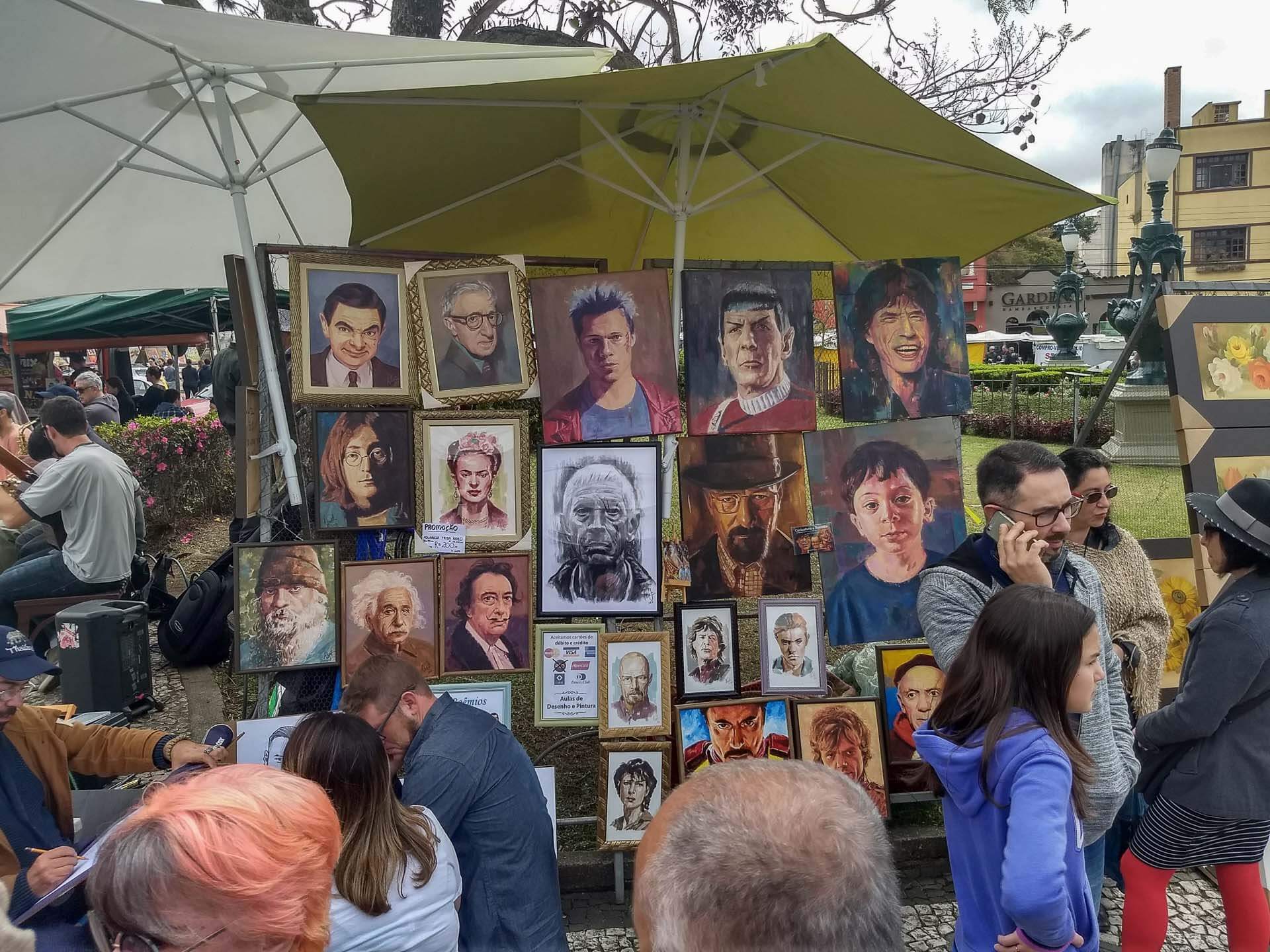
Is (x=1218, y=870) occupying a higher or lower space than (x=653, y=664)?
lower

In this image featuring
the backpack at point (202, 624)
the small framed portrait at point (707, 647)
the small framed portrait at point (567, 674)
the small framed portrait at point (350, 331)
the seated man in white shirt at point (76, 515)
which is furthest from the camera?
the seated man in white shirt at point (76, 515)

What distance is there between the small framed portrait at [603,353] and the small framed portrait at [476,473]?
15 cm

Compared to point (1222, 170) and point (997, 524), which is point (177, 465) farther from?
point (1222, 170)

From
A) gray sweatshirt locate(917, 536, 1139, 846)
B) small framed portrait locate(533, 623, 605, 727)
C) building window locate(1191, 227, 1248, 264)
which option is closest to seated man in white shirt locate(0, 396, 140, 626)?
small framed portrait locate(533, 623, 605, 727)

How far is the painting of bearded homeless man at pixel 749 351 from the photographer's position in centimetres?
318

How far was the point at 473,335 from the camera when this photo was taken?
306 centimetres

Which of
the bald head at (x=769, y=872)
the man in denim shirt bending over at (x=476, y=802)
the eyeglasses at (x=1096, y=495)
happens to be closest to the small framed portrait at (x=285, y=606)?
the man in denim shirt bending over at (x=476, y=802)

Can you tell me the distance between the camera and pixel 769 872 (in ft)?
2.68

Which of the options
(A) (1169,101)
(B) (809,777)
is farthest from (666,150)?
(A) (1169,101)

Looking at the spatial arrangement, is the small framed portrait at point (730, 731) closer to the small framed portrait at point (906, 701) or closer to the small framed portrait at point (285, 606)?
the small framed portrait at point (906, 701)

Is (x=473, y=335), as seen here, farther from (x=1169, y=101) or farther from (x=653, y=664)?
(x=1169, y=101)

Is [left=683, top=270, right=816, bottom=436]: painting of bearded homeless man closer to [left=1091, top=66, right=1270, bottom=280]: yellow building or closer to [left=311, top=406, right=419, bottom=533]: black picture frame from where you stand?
[left=311, top=406, right=419, bottom=533]: black picture frame

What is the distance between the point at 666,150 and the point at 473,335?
1190mm

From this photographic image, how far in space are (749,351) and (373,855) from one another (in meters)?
2.17
